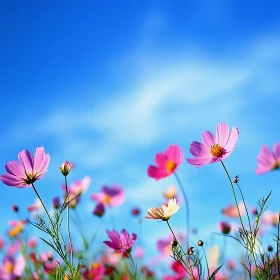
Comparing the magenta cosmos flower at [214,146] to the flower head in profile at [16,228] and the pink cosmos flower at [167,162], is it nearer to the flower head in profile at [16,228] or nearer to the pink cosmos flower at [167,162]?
the pink cosmos flower at [167,162]

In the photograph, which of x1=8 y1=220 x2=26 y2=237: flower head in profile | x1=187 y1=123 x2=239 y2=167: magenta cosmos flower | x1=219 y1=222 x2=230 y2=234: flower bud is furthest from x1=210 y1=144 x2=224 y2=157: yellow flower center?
x1=8 y1=220 x2=26 y2=237: flower head in profile

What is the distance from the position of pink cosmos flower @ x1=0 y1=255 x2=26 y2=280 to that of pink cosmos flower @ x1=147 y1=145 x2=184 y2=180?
95cm

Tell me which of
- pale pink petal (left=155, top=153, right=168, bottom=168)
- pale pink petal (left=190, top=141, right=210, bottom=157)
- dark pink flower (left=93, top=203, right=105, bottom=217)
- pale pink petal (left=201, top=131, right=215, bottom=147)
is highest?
dark pink flower (left=93, top=203, right=105, bottom=217)

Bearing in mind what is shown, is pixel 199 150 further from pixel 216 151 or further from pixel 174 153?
pixel 174 153

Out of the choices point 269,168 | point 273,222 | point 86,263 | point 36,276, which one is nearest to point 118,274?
point 86,263

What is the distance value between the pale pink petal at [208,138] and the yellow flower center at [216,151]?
3cm

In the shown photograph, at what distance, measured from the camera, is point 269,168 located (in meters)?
1.30

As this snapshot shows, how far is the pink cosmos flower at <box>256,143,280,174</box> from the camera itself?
1.29 metres

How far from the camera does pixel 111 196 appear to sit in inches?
101

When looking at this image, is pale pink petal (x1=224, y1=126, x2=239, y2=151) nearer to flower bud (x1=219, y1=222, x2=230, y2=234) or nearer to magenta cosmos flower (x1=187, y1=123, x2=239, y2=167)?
magenta cosmos flower (x1=187, y1=123, x2=239, y2=167)

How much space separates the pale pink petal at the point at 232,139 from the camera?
1.13 meters

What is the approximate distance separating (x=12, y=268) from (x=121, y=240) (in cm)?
113

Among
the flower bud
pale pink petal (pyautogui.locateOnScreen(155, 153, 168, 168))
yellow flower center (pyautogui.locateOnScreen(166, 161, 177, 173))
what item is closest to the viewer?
yellow flower center (pyautogui.locateOnScreen(166, 161, 177, 173))

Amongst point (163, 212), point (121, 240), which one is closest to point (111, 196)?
point (121, 240)
